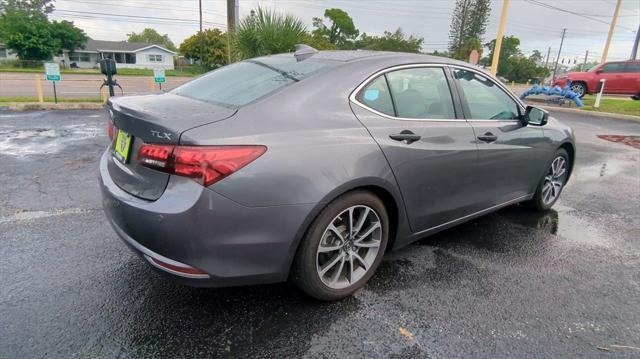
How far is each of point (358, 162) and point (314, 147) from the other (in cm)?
32

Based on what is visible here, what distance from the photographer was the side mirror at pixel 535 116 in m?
3.67

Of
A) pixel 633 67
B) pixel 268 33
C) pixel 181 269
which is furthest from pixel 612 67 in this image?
pixel 181 269

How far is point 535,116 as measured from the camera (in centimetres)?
371

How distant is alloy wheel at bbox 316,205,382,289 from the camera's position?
2.45 meters

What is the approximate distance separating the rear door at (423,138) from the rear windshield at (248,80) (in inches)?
17.5

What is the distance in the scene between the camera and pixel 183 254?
201 centimetres

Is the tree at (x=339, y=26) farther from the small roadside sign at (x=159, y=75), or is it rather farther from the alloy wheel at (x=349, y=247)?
the alloy wheel at (x=349, y=247)

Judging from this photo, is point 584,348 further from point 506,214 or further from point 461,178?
point 506,214

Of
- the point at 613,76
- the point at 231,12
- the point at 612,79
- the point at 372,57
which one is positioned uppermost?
the point at 231,12

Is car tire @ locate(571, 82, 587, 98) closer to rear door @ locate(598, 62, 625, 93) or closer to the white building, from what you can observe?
rear door @ locate(598, 62, 625, 93)

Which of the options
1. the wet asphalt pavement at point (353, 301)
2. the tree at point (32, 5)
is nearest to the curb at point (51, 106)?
the wet asphalt pavement at point (353, 301)

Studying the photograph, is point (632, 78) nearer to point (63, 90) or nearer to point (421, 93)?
point (421, 93)

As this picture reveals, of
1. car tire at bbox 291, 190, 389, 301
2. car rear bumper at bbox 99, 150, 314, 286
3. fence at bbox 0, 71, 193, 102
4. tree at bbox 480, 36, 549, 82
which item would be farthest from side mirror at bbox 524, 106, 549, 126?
tree at bbox 480, 36, 549, 82

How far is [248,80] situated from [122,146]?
0.93 m
